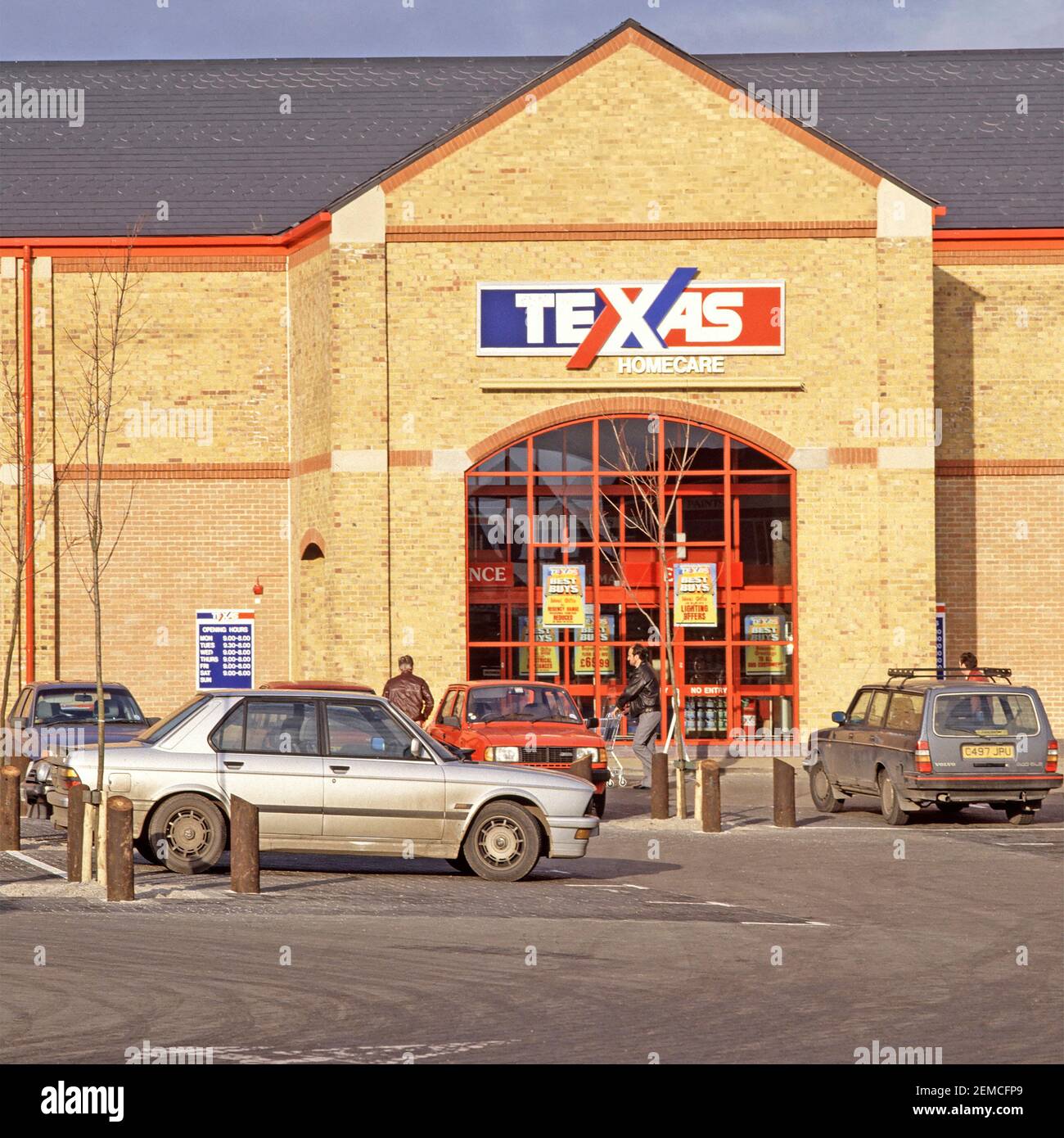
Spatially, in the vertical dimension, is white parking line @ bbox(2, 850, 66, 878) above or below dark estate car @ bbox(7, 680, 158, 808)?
below

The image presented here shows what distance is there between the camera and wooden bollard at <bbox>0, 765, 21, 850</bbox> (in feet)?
55.4

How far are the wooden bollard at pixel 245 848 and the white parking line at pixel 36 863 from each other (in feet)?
6.80

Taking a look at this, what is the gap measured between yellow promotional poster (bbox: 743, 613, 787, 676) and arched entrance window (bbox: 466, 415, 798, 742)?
0.02 metres

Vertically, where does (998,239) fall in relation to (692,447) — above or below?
above

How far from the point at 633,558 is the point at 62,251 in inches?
419

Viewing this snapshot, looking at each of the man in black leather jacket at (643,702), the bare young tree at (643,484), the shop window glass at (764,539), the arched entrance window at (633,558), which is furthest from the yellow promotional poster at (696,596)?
the man in black leather jacket at (643,702)

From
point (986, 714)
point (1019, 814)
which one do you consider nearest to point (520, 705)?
point (986, 714)

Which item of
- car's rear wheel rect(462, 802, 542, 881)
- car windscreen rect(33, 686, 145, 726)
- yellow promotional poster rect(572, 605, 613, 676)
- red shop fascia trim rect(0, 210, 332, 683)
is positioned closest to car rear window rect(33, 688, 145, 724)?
car windscreen rect(33, 686, 145, 726)

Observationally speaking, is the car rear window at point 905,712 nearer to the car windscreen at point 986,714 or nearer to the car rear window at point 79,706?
the car windscreen at point 986,714

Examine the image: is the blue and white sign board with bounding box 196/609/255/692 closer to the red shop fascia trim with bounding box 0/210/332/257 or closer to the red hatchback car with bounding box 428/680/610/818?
the red shop fascia trim with bounding box 0/210/332/257

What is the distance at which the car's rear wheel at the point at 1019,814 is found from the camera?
2011cm

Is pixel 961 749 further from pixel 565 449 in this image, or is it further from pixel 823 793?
pixel 565 449

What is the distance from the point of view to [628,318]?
28438mm
